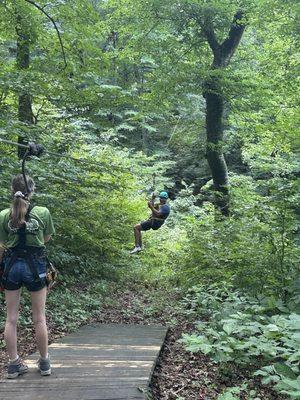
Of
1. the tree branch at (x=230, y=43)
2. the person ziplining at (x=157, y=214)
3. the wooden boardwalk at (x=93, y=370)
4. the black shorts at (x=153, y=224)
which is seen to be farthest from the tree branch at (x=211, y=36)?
the wooden boardwalk at (x=93, y=370)

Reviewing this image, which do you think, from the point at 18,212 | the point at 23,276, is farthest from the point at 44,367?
the point at 18,212

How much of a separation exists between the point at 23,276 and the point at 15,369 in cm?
90

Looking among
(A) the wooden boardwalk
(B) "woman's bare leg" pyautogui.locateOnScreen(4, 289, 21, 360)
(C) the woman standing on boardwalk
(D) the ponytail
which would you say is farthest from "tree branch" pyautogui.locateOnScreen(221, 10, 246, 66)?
(B) "woman's bare leg" pyautogui.locateOnScreen(4, 289, 21, 360)

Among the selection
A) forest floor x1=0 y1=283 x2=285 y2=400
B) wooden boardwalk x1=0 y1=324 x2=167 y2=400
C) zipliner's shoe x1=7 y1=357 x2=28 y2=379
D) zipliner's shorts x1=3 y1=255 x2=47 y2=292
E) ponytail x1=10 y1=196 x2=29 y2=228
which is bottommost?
forest floor x1=0 y1=283 x2=285 y2=400

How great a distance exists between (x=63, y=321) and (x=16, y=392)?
10.7 ft

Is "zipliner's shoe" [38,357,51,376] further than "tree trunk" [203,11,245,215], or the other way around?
"tree trunk" [203,11,245,215]

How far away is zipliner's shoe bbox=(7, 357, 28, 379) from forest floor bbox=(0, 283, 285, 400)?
0.68m

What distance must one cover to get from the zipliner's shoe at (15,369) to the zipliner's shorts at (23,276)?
0.72 metres

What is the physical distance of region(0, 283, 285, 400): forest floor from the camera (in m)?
4.34

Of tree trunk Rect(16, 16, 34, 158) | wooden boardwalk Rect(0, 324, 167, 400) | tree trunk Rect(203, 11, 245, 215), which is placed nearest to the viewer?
wooden boardwalk Rect(0, 324, 167, 400)

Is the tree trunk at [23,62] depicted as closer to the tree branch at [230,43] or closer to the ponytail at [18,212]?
the tree branch at [230,43]

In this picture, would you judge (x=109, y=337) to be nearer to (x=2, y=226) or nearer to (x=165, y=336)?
(x=165, y=336)

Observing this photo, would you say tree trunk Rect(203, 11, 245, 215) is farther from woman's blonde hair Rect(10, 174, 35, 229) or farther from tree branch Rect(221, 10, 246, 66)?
woman's blonde hair Rect(10, 174, 35, 229)

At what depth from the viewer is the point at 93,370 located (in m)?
4.39
